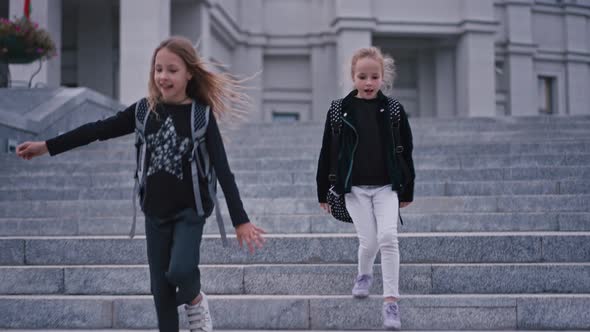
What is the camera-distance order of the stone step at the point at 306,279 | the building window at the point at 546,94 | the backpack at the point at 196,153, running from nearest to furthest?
the backpack at the point at 196,153, the stone step at the point at 306,279, the building window at the point at 546,94

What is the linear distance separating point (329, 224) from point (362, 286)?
5.96 feet

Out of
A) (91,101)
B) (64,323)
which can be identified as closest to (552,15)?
(91,101)

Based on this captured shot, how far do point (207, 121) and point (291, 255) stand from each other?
219cm

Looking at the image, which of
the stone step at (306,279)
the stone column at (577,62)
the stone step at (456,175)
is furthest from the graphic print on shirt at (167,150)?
the stone column at (577,62)

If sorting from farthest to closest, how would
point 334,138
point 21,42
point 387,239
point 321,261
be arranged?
point 21,42 → point 321,261 → point 334,138 → point 387,239

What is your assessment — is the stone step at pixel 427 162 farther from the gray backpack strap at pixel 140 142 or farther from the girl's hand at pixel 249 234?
the girl's hand at pixel 249 234

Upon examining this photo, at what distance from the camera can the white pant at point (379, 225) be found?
4.20 meters

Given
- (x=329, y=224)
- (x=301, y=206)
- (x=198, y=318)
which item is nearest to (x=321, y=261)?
(x=329, y=224)

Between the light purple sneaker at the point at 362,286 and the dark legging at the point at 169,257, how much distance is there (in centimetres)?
153

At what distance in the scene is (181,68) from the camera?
3.37 metres

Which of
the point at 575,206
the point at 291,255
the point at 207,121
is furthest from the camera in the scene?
the point at 575,206

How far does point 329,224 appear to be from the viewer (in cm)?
629

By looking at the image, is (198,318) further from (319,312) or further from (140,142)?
(319,312)

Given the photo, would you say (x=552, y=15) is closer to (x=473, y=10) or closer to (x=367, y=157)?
(x=473, y=10)
